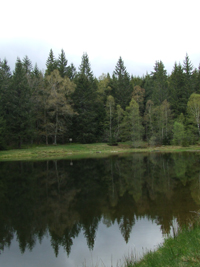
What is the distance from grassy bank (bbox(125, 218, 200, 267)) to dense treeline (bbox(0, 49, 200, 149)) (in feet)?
116

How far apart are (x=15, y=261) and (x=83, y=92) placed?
4987 cm

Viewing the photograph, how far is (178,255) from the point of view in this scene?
457 cm

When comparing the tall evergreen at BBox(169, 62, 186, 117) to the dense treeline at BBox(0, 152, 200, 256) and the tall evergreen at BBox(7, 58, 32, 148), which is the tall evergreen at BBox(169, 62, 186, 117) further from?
the dense treeline at BBox(0, 152, 200, 256)

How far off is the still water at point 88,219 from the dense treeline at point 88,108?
28.5m

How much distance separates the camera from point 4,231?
745cm

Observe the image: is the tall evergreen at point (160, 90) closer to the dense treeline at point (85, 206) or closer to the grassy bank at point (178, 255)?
the dense treeline at point (85, 206)

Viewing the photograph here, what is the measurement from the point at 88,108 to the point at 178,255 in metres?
51.9

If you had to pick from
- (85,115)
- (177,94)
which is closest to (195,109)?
(177,94)

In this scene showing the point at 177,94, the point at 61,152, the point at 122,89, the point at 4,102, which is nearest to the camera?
the point at 61,152

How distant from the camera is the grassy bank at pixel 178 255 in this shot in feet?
13.8

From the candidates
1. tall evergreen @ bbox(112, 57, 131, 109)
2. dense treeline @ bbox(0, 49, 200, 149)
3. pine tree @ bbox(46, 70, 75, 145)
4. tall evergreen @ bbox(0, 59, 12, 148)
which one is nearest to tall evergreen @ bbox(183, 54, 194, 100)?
dense treeline @ bbox(0, 49, 200, 149)

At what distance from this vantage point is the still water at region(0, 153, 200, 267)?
238 inches

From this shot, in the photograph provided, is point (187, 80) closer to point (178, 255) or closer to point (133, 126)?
point (133, 126)

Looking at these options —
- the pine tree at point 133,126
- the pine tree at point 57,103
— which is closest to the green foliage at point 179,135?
the pine tree at point 133,126
